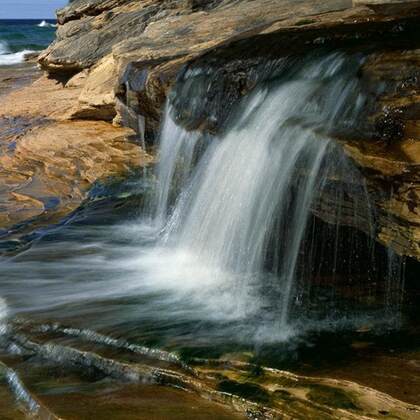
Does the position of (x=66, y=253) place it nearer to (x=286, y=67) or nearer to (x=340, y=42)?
(x=286, y=67)

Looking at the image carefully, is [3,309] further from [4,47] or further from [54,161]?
[4,47]

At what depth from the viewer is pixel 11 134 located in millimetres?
11844

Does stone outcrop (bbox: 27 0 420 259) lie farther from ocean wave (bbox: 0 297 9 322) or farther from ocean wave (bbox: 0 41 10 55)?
ocean wave (bbox: 0 41 10 55)

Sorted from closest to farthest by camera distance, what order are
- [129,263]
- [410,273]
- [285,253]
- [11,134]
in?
1. [410,273]
2. [285,253]
3. [129,263]
4. [11,134]

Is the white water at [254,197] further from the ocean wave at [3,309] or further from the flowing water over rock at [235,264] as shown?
the ocean wave at [3,309]

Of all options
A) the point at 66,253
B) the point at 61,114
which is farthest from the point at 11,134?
the point at 66,253

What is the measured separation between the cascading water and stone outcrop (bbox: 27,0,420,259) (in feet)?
0.69

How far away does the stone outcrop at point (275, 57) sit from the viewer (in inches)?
158

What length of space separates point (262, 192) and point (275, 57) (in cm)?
157

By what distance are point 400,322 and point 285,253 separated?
3.23 ft

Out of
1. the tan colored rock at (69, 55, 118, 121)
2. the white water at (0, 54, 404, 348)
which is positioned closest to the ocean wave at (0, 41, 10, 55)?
the tan colored rock at (69, 55, 118, 121)

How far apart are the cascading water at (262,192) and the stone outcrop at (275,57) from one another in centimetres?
21

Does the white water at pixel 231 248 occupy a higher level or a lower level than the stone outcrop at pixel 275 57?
lower

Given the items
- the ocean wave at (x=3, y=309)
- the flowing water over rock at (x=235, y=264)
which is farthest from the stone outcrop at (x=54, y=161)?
the ocean wave at (x=3, y=309)
